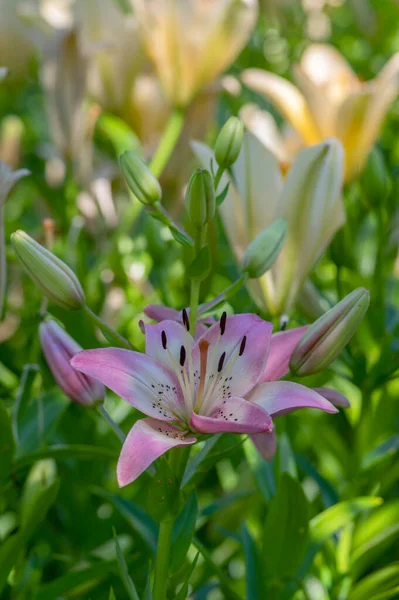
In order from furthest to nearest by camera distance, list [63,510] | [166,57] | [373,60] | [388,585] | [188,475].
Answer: [373,60] < [166,57] < [63,510] < [388,585] < [188,475]

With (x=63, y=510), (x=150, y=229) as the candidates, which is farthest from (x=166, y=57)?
(x=63, y=510)

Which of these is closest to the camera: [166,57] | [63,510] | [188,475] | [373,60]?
[188,475]

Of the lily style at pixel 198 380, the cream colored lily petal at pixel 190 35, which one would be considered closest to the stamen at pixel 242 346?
the lily style at pixel 198 380

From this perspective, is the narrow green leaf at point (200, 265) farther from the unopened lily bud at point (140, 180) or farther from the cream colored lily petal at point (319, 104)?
the cream colored lily petal at point (319, 104)

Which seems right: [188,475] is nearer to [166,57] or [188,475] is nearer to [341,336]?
[341,336]

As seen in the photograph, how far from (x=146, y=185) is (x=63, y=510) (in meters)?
0.34

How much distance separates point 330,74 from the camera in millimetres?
784

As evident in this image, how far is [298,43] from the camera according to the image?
1273 millimetres

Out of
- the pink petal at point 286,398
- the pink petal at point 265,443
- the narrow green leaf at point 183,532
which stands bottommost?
the narrow green leaf at point 183,532

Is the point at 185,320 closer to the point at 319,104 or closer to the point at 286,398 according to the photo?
the point at 286,398

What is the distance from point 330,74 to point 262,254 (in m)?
0.42

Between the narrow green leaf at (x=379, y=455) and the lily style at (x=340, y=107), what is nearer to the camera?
the narrow green leaf at (x=379, y=455)

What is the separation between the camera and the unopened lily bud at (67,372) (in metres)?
0.41

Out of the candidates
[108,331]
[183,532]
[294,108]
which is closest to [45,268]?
[108,331]
